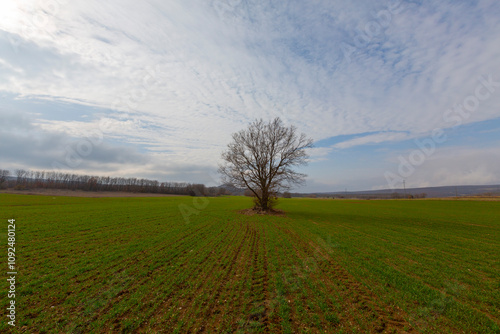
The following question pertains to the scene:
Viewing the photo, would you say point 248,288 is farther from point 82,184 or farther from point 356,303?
point 82,184

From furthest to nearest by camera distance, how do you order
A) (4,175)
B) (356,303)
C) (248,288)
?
1. (4,175)
2. (248,288)
3. (356,303)

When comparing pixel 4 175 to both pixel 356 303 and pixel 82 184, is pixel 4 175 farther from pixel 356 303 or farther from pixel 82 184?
pixel 356 303

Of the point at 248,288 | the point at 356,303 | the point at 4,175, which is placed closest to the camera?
the point at 356,303

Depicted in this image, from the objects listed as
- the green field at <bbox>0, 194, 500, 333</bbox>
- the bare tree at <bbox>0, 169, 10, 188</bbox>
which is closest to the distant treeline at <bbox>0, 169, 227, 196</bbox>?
the bare tree at <bbox>0, 169, 10, 188</bbox>

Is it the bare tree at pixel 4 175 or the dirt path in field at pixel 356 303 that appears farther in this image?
the bare tree at pixel 4 175

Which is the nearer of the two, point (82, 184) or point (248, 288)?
point (248, 288)

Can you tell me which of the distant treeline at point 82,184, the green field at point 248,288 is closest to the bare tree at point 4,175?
the distant treeline at point 82,184

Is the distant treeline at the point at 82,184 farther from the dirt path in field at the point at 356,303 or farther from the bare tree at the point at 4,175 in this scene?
the dirt path in field at the point at 356,303

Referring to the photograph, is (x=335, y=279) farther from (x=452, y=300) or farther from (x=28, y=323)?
(x=28, y=323)

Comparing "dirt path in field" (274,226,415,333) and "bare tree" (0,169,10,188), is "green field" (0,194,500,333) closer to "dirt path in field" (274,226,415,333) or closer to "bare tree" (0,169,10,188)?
"dirt path in field" (274,226,415,333)

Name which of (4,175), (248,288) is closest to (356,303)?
(248,288)


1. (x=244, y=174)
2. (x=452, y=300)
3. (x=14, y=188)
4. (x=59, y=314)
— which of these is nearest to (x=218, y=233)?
(x=59, y=314)

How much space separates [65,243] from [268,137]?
3024cm

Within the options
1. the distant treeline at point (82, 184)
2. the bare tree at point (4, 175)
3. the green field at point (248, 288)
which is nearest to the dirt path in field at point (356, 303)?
the green field at point (248, 288)
